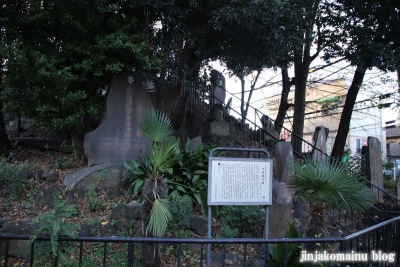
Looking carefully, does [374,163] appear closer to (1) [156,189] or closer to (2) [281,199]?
(2) [281,199]

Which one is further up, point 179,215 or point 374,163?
point 374,163

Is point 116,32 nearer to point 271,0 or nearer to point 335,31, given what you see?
point 271,0

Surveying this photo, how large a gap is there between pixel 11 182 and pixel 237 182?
4.00m

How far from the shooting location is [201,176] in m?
6.02

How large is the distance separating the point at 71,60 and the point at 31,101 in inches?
50.2

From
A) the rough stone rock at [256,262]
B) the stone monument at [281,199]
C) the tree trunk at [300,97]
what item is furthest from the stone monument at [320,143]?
the rough stone rock at [256,262]

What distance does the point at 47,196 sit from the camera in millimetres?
5746

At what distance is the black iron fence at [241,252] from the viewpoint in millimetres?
2838

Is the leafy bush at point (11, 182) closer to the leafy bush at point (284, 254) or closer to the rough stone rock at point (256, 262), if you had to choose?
the rough stone rock at point (256, 262)

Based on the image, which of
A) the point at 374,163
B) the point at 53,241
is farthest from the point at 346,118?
the point at 53,241

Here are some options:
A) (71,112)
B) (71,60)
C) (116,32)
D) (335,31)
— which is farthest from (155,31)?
(335,31)

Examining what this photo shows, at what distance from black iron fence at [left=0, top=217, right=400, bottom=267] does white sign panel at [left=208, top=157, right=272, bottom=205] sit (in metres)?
0.54

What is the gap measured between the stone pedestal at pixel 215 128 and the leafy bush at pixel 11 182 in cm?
596

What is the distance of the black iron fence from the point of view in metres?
2.84
